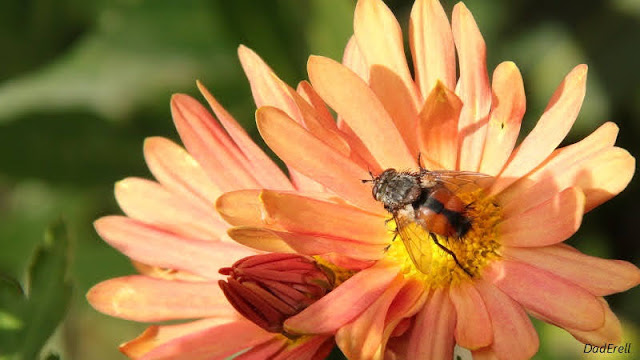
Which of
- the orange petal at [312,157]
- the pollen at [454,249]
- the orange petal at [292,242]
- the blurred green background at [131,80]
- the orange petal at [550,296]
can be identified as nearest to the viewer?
the orange petal at [550,296]

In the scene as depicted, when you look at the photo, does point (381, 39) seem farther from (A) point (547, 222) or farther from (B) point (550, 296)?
(B) point (550, 296)

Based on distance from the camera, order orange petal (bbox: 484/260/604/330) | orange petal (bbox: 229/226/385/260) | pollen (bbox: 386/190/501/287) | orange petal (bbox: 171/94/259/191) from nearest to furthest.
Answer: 1. orange petal (bbox: 484/260/604/330)
2. orange petal (bbox: 229/226/385/260)
3. pollen (bbox: 386/190/501/287)
4. orange petal (bbox: 171/94/259/191)

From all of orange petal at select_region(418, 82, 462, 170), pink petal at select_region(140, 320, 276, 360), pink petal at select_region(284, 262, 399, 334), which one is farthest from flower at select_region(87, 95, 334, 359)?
orange petal at select_region(418, 82, 462, 170)

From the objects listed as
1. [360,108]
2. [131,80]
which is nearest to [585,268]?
[360,108]

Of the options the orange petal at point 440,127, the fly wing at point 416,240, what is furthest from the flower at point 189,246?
the orange petal at point 440,127

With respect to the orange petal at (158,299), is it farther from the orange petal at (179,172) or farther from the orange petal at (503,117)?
the orange petal at (503,117)

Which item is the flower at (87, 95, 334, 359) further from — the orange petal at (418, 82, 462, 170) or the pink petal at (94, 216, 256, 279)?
the orange petal at (418, 82, 462, 170)
